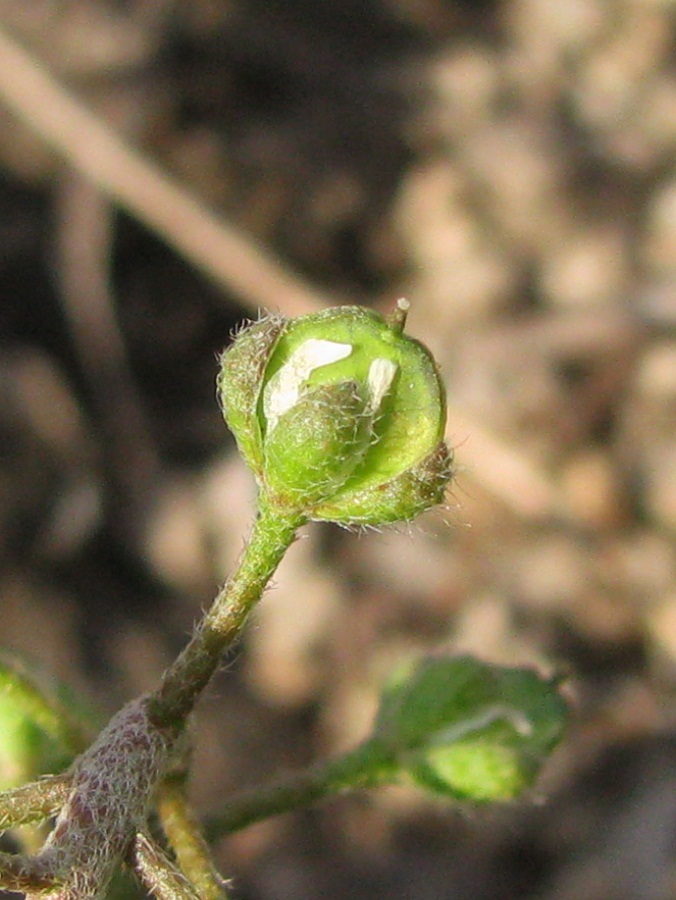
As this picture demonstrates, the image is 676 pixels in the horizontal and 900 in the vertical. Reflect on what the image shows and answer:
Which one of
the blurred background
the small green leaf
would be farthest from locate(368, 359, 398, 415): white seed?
the blurred background

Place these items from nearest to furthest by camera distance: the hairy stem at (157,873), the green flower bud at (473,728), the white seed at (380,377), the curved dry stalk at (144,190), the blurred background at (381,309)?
the hairy stem at (157,873) < the white seed at (380,377) < the green flower bud at (473,728) < the blurred background at (381,309) < the curved dry stalk at (144,190)

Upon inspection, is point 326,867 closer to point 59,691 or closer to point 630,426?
point 630,426

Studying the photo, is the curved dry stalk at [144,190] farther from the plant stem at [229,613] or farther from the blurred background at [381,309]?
the plant stem at [229,613]

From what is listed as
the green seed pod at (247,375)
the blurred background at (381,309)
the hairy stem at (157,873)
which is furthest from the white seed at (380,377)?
the blurred background at (381,309)

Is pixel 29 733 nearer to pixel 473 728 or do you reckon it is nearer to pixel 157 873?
pixel 157 873

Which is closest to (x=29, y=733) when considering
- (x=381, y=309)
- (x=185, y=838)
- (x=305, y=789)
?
(x=185, y=838)
